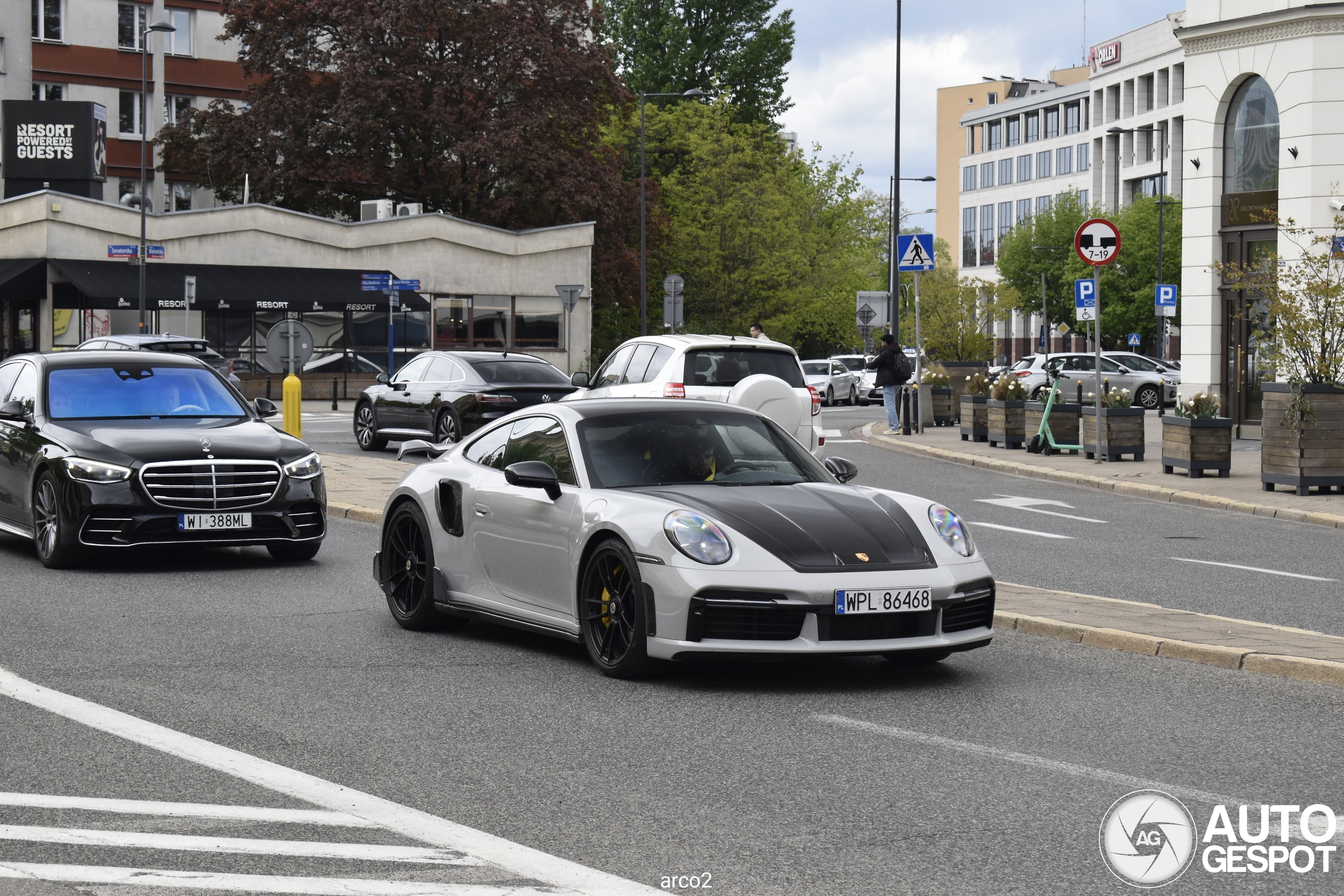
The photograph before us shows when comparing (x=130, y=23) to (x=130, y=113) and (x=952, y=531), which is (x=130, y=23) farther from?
(x=952, y=531)

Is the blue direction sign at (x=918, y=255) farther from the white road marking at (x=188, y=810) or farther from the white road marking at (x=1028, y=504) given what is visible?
the white road marking at (x=188, y=810)

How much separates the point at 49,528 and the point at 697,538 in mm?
6376

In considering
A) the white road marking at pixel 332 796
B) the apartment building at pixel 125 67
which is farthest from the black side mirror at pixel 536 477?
the apartment building at pixel 125 67

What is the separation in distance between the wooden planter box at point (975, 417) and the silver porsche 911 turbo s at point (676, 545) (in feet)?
67.8

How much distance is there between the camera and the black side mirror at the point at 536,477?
8.67m

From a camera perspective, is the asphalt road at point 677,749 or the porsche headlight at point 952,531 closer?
the asphalt road at point 677,749

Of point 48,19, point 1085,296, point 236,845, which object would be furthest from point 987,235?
point 236,845

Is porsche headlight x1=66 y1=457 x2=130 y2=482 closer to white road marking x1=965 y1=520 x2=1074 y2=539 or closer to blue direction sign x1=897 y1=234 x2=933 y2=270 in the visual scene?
white road marking x1=965 y1=520 x2=1074 y2=539

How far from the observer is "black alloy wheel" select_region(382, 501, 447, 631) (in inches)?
382

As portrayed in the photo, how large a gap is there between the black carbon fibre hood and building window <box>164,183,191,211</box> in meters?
64.3

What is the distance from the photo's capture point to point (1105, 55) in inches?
4633

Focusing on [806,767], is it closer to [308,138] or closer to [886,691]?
[886,691]

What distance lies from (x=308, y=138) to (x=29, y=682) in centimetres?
5202

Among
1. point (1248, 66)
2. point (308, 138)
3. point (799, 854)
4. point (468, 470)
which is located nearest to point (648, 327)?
point (308, 138)
